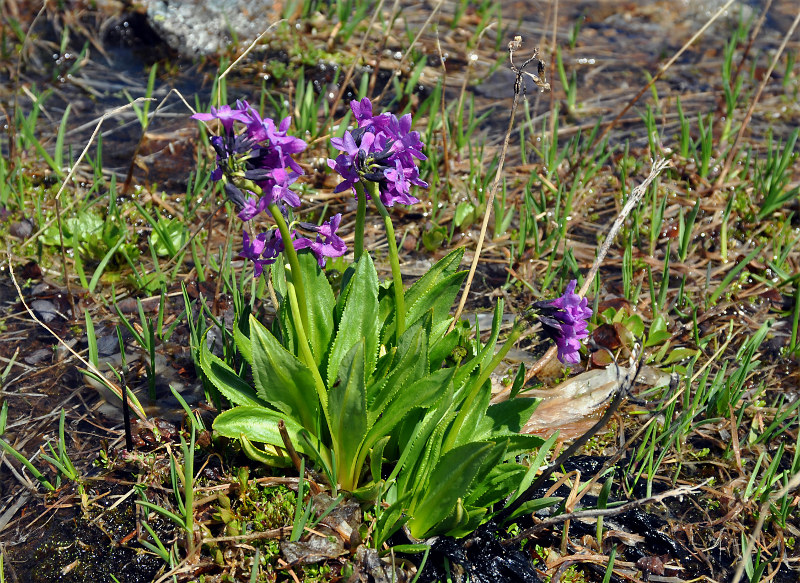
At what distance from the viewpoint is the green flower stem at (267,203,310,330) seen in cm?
168

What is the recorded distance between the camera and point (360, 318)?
2.19 meters

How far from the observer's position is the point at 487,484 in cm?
205

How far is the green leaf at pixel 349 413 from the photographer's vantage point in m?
1.84

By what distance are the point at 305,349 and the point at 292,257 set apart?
0.32 meters

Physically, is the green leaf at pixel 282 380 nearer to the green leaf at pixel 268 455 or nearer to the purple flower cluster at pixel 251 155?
the green leaf at pixel 268 455

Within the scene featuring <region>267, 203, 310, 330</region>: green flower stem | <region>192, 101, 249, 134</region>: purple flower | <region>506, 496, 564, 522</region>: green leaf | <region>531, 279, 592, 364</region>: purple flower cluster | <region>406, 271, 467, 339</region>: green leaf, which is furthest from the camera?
<region>406, 271, 467, 339</region>: green leaf

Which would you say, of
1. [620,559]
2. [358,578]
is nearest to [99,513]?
[358,578]

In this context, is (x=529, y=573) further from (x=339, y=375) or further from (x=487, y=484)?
(x=339, y=375)

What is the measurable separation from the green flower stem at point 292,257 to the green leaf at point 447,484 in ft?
1.90

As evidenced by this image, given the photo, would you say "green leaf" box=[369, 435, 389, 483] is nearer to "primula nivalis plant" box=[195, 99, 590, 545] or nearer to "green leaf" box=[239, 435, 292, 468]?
"primula nivalis plant" box=[195, 99, 590, 545]

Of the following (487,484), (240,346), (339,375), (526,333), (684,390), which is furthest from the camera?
(526,333)

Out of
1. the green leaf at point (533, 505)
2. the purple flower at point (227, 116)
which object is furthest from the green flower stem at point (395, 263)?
the green leaf at point (533, 505)

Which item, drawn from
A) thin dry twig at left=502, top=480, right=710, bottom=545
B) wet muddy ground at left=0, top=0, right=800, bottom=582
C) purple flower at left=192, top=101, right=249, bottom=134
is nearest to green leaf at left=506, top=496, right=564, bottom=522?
thin dry twig at left=502, top=480, right=710, bottom=545

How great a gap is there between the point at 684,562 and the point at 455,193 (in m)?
2.17
